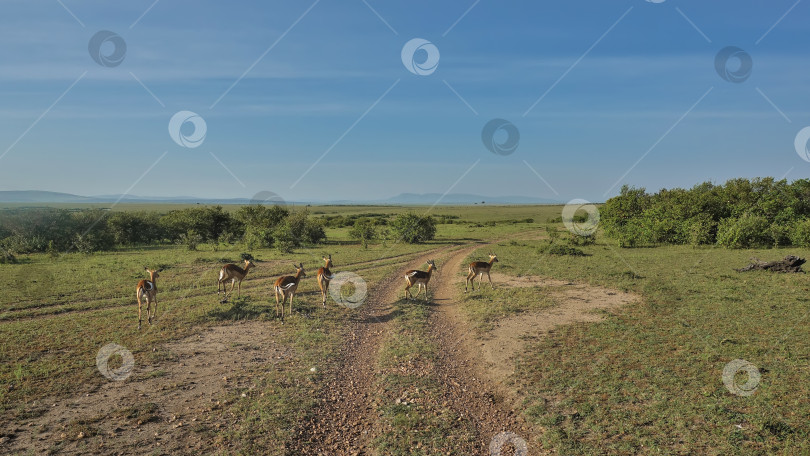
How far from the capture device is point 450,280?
950 inches

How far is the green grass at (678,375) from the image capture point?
7.61 meters

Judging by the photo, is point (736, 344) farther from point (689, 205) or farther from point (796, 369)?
point (689, 205)

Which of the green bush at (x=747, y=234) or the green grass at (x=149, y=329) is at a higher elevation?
the green bush at (x=747, y=234)

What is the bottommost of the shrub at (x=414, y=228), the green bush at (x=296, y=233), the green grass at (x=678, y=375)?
the green grass at (x=678, y=375)

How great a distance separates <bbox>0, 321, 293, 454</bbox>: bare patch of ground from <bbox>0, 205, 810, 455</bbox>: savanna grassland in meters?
0.05

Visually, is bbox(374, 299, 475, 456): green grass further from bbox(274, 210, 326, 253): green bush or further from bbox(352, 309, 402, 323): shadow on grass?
bbox(274, 210, 326, 253): green bush

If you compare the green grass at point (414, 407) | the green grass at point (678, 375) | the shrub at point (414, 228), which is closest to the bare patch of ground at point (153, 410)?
the green grass at point (414, 407)

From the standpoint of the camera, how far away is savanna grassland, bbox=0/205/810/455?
7.66 metres

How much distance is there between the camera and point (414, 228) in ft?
160
